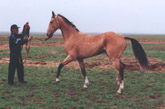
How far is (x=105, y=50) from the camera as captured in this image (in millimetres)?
7422

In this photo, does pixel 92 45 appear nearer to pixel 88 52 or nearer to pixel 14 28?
pixel 88 52

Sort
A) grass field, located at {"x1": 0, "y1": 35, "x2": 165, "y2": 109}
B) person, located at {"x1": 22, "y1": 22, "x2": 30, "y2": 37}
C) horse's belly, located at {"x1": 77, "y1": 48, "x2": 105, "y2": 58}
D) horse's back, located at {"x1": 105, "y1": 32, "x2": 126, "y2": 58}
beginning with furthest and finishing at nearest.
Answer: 1. person, located at {"x1": 22, "y1": 22, "x2": 30, "y2": 37}
2. horse's belly, located at {"x1": 77, "y1": 48, "x2": 105, "y2": 58}
3. horse's back, located at {"x1": 105, "y1": 32, "x2": 126, "y2": 58}
4. grass field, located at {"x1": 0, "y1": 35, "x2": 165, "y2": 109}

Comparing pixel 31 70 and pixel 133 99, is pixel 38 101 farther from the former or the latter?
pixel 31 70

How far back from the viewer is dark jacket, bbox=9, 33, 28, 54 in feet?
25.0

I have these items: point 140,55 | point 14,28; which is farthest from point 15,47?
point 140,55

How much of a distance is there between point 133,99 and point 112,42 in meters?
1.90

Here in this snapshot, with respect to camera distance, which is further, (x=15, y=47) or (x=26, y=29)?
(x=15, y=47)

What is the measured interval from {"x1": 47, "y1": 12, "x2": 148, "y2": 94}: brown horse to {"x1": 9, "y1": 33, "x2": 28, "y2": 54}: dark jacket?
0.98 m

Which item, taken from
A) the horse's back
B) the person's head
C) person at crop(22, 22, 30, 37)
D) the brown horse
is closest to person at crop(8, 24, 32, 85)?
the person's head

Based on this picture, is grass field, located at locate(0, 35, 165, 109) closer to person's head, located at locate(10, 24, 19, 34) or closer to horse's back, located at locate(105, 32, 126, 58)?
horse's back, located at locate(105, 32, 126, 58)

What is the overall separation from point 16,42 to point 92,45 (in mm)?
2579

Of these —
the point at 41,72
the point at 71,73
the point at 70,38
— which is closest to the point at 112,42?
the point at 70,38

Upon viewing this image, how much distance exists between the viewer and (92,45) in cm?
752

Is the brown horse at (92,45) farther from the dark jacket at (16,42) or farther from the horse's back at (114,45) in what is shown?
the dark jacket at (16,42)
